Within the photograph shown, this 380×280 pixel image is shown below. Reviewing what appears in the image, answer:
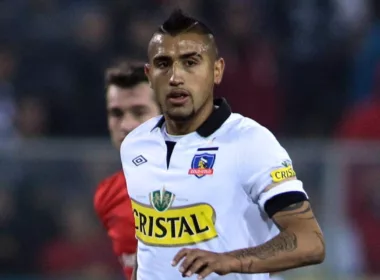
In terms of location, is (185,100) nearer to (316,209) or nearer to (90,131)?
(316,209)

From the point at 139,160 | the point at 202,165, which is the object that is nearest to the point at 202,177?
the point at 202,165

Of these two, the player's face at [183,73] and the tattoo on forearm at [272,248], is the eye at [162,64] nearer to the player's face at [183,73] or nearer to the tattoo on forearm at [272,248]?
the player's face at [183,73]

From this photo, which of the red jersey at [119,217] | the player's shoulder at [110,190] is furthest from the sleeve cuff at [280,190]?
the player's shoulder at [110,190]

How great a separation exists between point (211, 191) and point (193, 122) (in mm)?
336

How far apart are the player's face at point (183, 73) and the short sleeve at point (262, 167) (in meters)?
0.25

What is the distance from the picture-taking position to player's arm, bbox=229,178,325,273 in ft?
12.2

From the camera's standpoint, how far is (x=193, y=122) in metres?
4.33

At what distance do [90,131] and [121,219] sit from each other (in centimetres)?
433

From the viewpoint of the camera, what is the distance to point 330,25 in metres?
10.5

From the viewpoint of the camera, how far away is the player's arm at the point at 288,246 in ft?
12.2

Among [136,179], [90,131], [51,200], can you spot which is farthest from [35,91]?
[136,179]

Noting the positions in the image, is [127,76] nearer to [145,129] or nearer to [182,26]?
[145,129]

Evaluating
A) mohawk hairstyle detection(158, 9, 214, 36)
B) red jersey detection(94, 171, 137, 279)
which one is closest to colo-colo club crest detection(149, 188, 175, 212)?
mohawk hairstyle detection(158, 9, 214, 36)

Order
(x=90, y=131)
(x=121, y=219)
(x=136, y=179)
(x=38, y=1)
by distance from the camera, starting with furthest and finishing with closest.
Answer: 1. (x=38, y=1)
2. (x=90, y=131)
3. (x=121, y=219)
4. (x=136, y=179)
